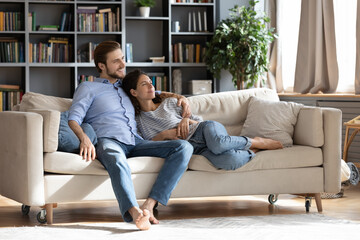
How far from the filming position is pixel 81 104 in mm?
3625

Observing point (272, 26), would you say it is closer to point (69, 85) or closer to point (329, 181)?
point (69, 85)

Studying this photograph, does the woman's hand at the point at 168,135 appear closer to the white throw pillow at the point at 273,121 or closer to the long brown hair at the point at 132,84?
the long brown hair at the point at 132,84

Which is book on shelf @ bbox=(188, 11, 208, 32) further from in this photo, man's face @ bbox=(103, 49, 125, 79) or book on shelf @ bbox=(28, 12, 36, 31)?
man's face @ bbox=(103, 49, 125, 79)

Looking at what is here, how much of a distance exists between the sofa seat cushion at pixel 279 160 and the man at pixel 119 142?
0.14 meters

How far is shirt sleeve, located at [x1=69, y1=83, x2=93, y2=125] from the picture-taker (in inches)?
140

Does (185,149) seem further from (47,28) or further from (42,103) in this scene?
(47,28)

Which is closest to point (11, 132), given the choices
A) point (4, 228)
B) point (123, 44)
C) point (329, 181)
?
point (4, 228)

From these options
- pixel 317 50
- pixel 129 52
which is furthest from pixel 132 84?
pixel 129 52

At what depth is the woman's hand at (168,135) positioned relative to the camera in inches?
149

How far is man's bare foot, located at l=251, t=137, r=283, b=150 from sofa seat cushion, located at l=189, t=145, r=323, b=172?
0.04 metres

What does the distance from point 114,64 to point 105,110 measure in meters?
0.32

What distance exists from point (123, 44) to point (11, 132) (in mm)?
3187

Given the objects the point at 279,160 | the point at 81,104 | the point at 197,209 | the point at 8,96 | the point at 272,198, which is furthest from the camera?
the point at 8,96

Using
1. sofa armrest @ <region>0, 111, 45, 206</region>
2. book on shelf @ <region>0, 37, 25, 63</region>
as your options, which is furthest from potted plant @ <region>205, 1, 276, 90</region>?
sofa armrest @ <region>0, 111, 45, 206</region>
